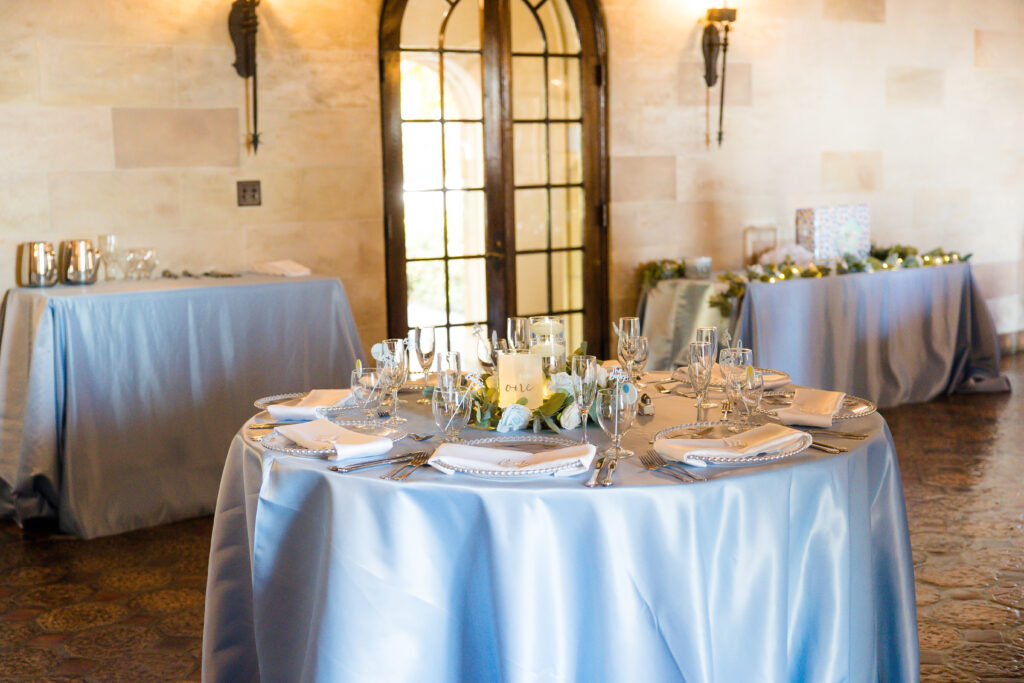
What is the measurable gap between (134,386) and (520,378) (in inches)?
91.4

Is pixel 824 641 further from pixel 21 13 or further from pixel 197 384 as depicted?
pixel 21 13

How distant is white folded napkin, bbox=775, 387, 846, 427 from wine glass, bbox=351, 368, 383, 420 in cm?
93

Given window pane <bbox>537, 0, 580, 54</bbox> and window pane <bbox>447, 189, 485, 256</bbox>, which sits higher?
window pane <bbox>537, 0, 580, 54</bbox>

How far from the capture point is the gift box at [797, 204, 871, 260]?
5.84 metres

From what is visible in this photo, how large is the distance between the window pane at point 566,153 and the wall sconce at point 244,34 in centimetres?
182

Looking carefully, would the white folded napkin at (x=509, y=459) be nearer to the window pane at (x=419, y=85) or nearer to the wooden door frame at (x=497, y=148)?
the wooden door frame at (x=497, y=148)

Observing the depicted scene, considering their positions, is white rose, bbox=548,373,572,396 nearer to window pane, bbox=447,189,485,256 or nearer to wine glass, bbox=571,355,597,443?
wine glass, bbox=571,355,597,443

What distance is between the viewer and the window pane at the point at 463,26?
5.24 metres

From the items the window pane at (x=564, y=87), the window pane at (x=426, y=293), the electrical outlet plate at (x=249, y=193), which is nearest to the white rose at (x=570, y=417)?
the electrical outlet plate at (x=249, y=193)

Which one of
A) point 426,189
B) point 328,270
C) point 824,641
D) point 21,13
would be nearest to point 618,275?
point 426,189

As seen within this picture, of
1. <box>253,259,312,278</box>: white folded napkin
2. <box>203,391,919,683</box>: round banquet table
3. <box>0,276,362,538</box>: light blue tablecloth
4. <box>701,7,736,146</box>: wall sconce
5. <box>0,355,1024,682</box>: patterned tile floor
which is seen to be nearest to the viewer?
<box>203,391,919,683</box>: round banquet table

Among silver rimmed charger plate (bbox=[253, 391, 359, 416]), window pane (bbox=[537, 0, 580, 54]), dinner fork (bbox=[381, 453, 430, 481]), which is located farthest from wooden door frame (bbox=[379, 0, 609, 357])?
dinner fork (bbox=[381, 453, 430, 481])

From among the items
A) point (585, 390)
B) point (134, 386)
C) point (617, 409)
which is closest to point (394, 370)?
point (585, 390)

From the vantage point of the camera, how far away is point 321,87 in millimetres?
4984
